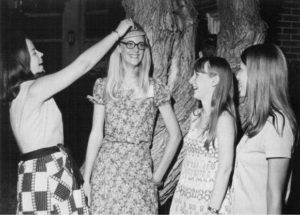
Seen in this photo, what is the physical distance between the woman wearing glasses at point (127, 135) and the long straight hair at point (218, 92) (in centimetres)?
34

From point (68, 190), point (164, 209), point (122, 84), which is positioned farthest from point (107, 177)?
point (164, 209)

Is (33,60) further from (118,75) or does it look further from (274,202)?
(274,202)

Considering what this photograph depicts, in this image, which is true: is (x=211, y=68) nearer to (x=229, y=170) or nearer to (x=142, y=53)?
(x=142, y=53)

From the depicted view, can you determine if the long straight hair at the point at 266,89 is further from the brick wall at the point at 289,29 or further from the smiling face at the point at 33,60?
the brick wall at the point at 289,29

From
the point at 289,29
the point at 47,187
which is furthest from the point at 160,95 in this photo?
the point at 289,29

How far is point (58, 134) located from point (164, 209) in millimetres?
2930

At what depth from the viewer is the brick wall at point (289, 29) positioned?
6.13 m

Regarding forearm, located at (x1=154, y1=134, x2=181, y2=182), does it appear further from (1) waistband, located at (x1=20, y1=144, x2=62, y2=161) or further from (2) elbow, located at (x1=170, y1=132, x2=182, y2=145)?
(1) waistband, located at (x1=20, y1=144, x2=62, y2=161)

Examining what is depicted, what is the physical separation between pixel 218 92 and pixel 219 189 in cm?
69

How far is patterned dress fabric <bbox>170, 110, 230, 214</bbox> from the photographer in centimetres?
280

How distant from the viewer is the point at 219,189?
8.81 feet

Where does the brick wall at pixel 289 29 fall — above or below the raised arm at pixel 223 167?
above

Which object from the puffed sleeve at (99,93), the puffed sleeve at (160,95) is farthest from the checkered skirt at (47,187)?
the puffed sleeve at (160,95)

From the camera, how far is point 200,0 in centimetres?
723
